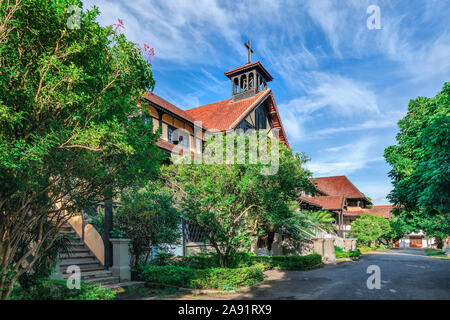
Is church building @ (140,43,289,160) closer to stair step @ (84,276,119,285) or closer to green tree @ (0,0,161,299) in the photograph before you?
stair step @ (84,276,119,285)

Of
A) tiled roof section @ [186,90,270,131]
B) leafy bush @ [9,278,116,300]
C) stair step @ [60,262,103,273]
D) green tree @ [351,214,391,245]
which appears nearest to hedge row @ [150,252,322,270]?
stair step @ [60,262,103,273]

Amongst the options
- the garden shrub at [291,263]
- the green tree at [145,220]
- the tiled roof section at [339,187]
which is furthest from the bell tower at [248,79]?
the tiled roof section at [339,187]

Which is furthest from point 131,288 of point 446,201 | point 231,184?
point 446,201

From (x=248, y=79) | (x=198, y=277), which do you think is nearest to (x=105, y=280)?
(x=198, y=277)

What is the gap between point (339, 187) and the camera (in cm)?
6488

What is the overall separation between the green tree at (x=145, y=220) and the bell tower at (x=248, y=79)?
2045 cm

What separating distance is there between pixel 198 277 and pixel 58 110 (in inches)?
313

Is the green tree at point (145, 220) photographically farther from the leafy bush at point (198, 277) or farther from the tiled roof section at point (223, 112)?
the tiled roof section at point (223, 112)

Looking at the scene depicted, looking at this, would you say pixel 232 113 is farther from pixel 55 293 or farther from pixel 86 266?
pixel 55 293

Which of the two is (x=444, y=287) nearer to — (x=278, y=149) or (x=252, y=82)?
(x=278, y=149)

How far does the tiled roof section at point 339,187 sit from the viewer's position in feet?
206

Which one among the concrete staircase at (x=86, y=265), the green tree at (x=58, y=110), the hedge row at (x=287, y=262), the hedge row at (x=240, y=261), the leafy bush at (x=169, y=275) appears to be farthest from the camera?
the hedge row at (x=287, y=262)

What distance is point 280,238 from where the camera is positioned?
25.1 m

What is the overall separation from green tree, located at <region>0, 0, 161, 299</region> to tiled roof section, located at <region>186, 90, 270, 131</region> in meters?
17.6
